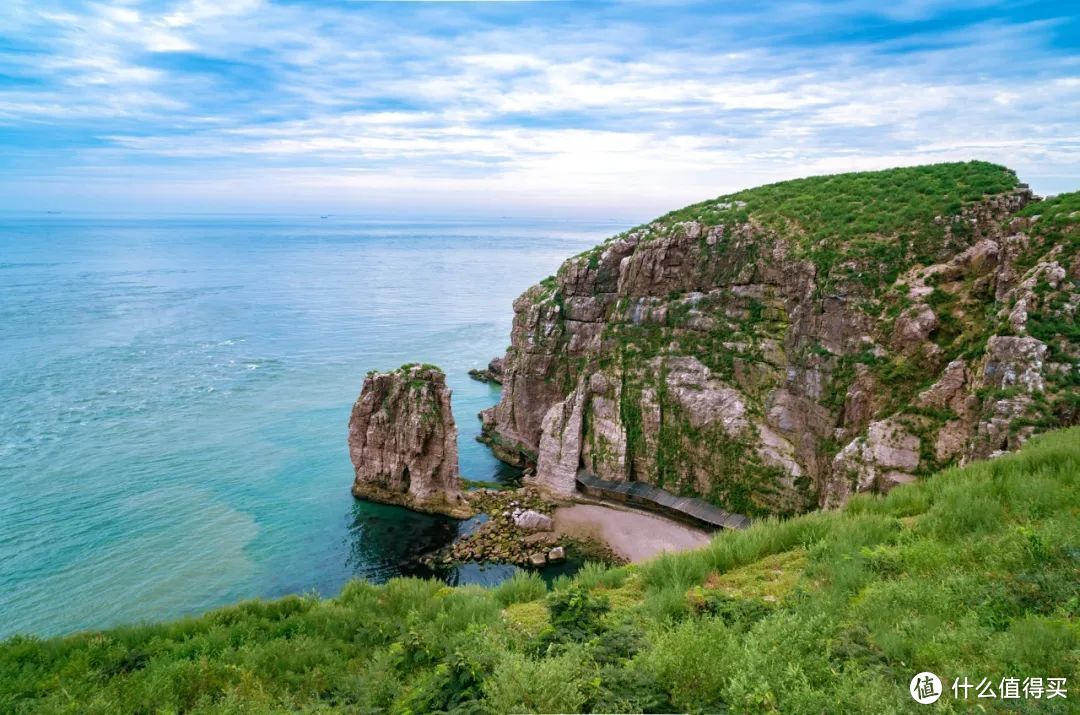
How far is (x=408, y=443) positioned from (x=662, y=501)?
18.9 metres

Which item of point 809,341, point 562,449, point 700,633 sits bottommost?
point 562,449

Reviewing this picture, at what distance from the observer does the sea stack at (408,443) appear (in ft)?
143

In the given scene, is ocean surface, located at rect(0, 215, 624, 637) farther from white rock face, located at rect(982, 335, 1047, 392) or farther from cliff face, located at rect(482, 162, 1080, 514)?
white rock face, located at rect(982, 335, 1047, 392)

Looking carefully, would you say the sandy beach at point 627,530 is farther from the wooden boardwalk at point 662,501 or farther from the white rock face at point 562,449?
the white rock face at point 562,449

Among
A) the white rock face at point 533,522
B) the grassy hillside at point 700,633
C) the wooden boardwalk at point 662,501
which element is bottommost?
the white rock face at point 533,522

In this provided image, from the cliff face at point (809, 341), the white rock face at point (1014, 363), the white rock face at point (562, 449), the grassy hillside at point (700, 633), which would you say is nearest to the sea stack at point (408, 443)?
the white rock face at point (562, 449)

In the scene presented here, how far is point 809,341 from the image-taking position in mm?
37750

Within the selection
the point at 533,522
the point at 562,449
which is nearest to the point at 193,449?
the point at 533,522

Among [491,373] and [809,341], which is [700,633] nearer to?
[809,341]

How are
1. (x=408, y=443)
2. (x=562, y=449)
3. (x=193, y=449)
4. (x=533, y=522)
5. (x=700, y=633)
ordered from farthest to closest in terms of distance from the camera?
1. (x=193, y=449)
2. (x=562, y=449)
3. (x=408, y=443)
4. (x=533, y=522)
5. (x=700, y=633)

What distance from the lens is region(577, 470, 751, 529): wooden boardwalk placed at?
3959 centimetres

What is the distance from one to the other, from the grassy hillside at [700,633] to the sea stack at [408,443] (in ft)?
93.7

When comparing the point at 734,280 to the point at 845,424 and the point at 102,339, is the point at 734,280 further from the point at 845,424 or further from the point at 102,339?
the point at 102,339

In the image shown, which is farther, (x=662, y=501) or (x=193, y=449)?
(x=193, y=449)
